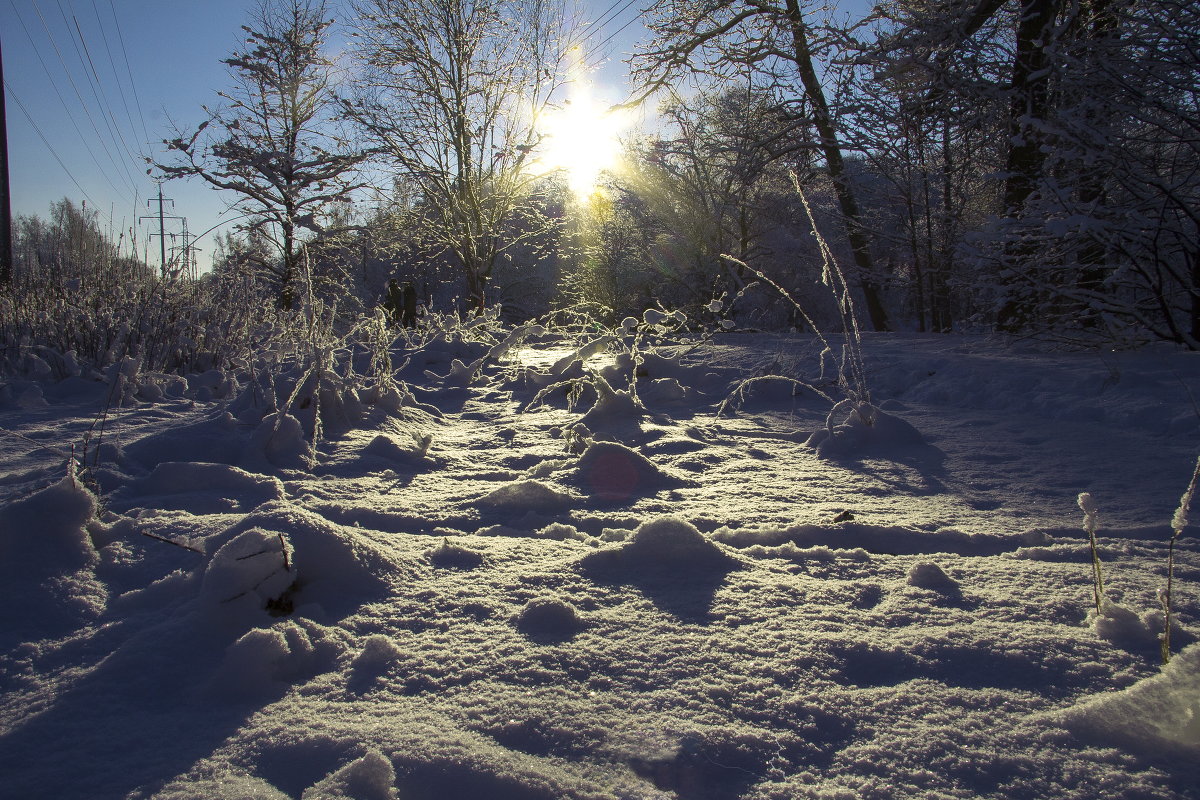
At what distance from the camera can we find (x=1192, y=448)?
193 centimetres

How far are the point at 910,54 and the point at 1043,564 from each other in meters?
5.14

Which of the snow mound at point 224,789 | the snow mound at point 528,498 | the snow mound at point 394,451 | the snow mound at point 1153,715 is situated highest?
the snow mound at point 394,451

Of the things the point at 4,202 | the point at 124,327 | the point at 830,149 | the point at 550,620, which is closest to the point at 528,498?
the point at 550,620

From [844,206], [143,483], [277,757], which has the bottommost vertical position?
[277,757]

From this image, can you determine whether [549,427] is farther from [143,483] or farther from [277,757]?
[277,757]

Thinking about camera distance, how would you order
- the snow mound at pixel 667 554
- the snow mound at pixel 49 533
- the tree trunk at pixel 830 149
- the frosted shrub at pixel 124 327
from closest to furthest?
the snow mound at pixel 49 533 < the snow mound at pixel 667 554 < the frosted shrub at pixel 124 327 < the tree trunk at pixel 830 149

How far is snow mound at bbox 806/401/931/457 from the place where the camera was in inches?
90.3

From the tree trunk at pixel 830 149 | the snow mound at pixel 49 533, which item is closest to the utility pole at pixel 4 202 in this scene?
the snow mound at pixel 49 533

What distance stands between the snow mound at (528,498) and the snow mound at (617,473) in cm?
16

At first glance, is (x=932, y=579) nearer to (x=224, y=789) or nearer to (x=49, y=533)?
(x=224, y=789)

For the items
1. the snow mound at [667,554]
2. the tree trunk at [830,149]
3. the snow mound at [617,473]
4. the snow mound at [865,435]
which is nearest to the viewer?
the snow mound at [667,554]

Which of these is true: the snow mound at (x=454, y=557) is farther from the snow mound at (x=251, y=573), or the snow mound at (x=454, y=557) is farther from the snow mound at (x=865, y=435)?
the snow mound at (x=865, y=435)

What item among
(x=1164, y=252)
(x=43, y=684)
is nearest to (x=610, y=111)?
(x=1164, y=252)

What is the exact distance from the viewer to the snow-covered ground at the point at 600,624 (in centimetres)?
73
